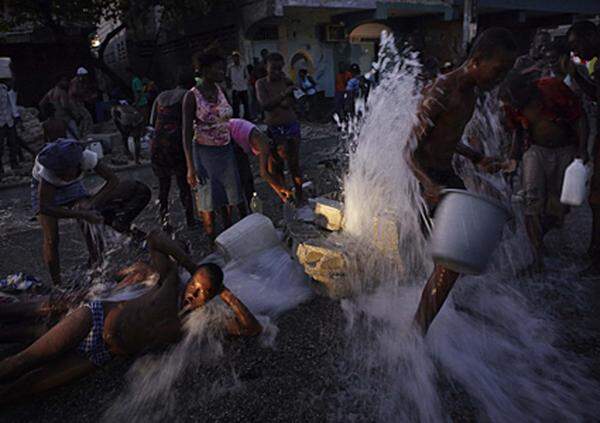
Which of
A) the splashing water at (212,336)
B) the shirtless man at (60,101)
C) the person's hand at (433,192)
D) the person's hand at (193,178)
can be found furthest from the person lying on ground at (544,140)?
the shirtless man at (60,101)

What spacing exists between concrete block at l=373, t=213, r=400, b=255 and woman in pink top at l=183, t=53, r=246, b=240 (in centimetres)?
169

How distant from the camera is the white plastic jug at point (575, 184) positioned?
346cm

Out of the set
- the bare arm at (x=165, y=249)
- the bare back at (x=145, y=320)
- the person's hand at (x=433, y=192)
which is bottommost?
the bare back at (x=145, y=320)

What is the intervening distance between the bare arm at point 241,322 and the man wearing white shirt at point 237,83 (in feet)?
34.2

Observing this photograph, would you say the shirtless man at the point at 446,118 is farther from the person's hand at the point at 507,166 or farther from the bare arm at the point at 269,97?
→ the bare arm at the point at 269,97

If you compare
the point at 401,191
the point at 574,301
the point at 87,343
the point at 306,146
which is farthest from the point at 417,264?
the point at 306,146

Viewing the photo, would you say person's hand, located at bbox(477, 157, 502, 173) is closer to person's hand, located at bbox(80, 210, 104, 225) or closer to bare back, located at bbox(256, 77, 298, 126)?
person's hand, located at bbox(80, 210, 104, 225)

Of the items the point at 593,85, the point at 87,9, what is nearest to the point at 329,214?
the point at 593,85

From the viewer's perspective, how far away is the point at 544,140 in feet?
12.3

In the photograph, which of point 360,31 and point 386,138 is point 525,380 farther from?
point 360,31

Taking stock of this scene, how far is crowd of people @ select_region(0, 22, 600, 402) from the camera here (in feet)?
8.73

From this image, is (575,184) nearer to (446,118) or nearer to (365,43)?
(446,118)

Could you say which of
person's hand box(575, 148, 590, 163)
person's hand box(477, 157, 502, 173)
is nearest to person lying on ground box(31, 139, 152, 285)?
person's hand box(477, 157, 502, 173)

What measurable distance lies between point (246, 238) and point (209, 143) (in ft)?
3.50
